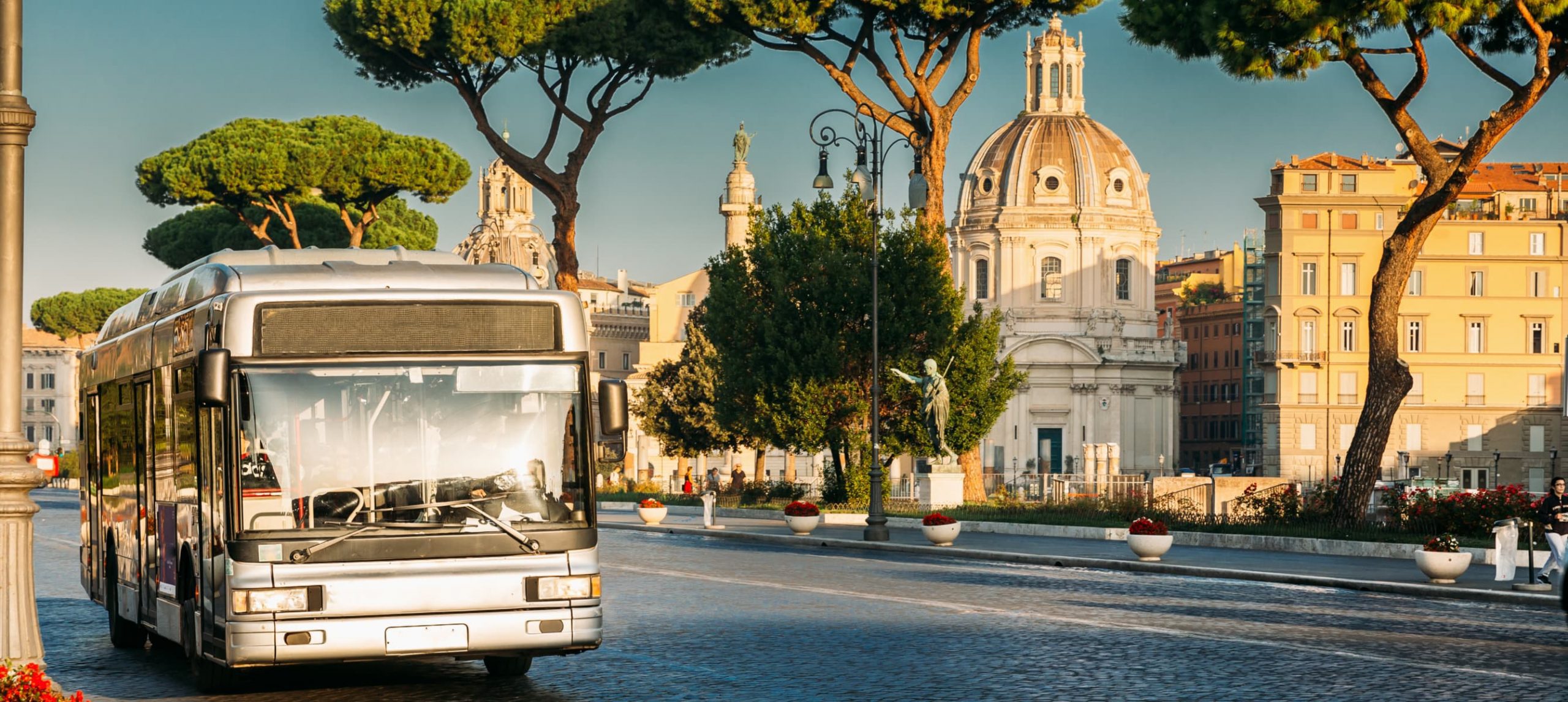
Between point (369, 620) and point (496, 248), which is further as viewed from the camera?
point (496, 248)

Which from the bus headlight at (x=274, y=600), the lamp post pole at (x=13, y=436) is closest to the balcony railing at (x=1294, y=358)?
the bus headlight at (x=274, y=600)

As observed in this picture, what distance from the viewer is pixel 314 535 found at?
33.0ft

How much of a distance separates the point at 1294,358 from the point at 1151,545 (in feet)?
218

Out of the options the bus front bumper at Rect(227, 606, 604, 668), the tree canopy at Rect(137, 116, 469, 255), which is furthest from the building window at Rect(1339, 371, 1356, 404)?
the bus front bumper at Rect(227, 606, 604, 668)

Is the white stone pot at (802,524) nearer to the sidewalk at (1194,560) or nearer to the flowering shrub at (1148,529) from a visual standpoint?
the sidewalk at (1194,560)

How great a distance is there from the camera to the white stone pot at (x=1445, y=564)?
20.3m

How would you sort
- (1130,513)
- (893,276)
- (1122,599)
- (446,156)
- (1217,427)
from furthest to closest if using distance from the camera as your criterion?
1. (1217,427)
2. (446,156)
3. (893,276)
4. (1130,513)
5. (1122,599)

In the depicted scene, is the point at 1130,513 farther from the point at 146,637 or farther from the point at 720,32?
the point at 146,637

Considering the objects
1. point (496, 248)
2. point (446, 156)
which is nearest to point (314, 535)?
point (446, 156)

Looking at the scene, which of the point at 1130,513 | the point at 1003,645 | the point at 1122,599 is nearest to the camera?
the point at 1003,645

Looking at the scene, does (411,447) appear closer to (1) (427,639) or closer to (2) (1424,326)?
(1) (427,639)

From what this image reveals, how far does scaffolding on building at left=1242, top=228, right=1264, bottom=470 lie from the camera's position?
106312mm

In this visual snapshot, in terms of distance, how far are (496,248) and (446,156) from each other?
4303 inches

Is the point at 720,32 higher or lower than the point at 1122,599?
higher
